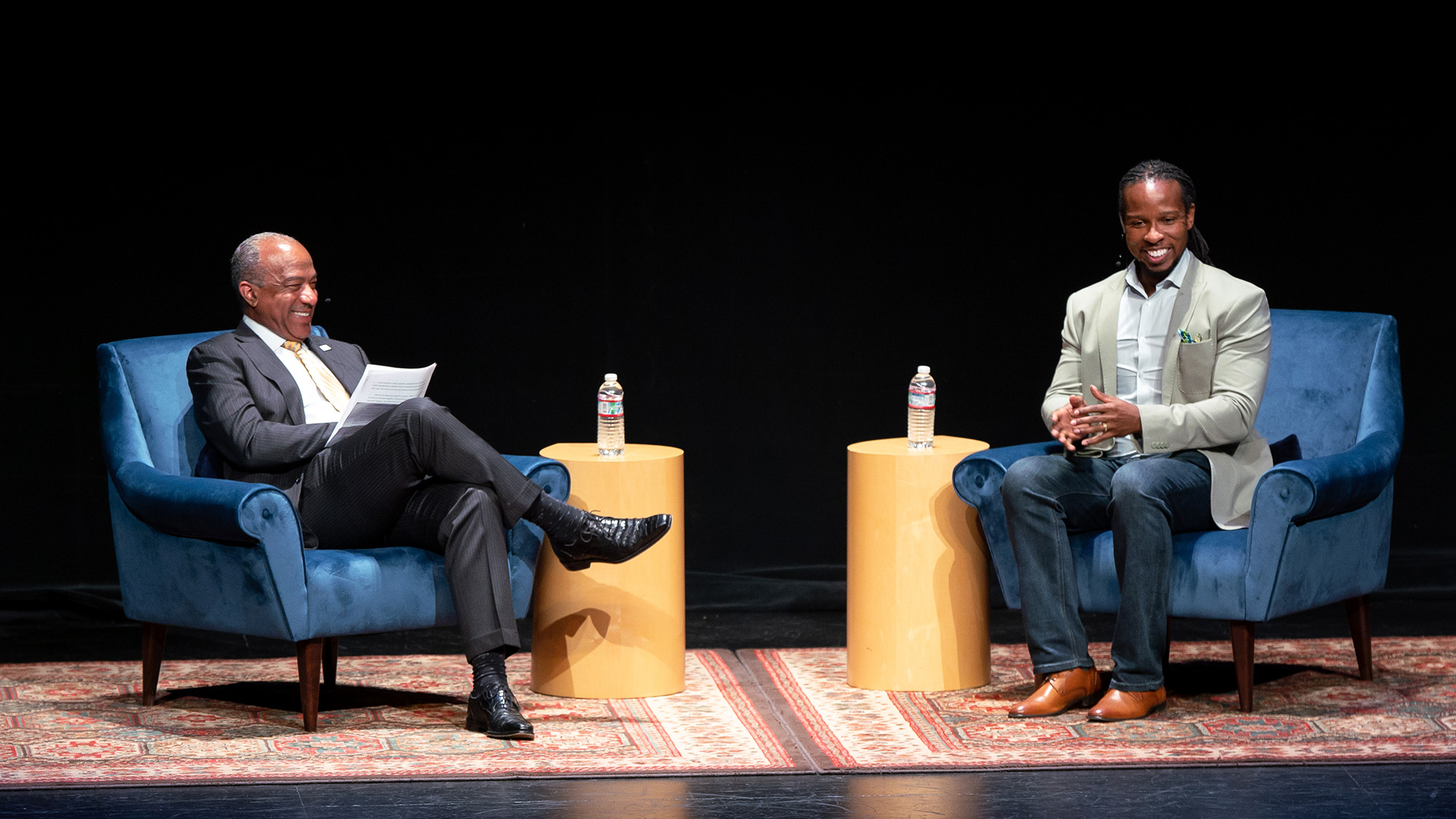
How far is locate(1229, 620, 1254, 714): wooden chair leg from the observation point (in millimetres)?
4027

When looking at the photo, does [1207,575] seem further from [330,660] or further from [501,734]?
[330,660]

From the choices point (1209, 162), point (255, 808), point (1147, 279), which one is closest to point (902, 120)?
point (1209, 162)

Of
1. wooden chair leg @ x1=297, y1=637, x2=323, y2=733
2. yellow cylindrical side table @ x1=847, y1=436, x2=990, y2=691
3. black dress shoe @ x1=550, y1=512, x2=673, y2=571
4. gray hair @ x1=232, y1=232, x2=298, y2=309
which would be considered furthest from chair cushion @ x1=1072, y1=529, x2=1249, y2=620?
gray hair @ x1=232, y1=232, x2=298, y2=309

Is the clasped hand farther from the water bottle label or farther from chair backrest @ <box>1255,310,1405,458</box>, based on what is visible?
chair backrest @ <box>1255,310,1405,458</box>

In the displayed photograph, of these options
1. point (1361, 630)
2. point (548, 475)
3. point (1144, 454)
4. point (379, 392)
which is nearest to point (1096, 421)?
point (1144, 454)

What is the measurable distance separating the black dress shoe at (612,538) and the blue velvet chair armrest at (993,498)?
71 cm

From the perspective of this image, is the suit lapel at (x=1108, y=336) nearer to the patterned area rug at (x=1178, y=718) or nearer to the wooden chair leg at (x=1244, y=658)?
the wooden chair leg at (x=1244, y=658)

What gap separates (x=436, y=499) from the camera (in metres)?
4.02

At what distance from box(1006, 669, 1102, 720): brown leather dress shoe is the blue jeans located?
0.08ft

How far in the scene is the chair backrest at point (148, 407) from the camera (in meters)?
4.23

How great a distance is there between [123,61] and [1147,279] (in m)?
2.99

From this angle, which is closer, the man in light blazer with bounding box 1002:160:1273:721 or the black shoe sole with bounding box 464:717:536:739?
the black shoe sole with bounding box 464:717:536:739

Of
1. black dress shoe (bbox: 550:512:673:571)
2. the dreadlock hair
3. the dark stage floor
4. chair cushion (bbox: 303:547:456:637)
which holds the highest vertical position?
the dreadlock hair

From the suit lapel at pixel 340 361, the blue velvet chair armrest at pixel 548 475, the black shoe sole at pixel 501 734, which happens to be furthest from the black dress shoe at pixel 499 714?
the suit lapel at pixel 340 361
